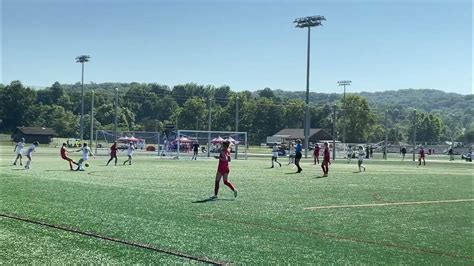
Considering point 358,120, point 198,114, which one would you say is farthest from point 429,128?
point 198,114

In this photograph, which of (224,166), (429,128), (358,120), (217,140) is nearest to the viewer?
(224,166)

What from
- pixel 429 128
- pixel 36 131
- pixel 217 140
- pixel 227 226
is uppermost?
pixel 429 128

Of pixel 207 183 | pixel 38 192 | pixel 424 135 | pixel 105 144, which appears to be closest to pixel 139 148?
pixel 105 144

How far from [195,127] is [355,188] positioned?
377ft

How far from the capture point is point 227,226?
37.9 feet

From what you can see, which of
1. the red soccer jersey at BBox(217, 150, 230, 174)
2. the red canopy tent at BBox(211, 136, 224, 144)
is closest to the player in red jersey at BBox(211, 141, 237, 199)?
the red soccer jersey at BBox(217, 150, 230, 174)

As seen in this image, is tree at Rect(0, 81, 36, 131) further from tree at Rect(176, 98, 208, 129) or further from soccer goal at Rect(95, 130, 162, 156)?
soccer goal at Rect(95, 130, 162, 156)

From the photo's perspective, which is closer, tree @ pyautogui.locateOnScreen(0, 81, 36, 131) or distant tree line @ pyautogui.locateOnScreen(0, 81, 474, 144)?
distant tree line @ pyautogui.locateOnScreen(0, 81, 474, 144)

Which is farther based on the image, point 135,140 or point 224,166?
point 135,140

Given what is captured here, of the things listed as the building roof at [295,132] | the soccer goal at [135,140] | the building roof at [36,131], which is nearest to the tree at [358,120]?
the building roof at [295,132]

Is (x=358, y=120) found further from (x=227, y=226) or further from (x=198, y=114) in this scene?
(x=227, y=226)

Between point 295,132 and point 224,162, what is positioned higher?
point 295,132

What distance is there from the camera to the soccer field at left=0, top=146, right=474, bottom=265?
891 centimetres

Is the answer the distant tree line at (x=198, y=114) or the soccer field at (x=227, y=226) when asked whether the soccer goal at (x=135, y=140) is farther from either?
the soccer field at (x=227, y=226)
